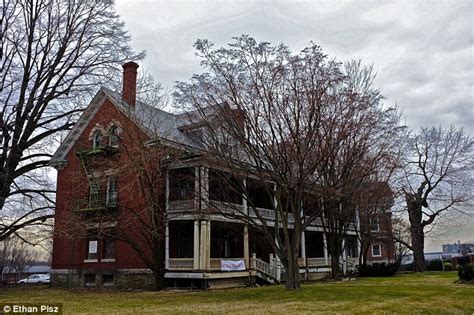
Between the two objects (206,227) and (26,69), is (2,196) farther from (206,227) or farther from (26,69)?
(206,227)

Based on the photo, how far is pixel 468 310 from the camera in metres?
13.0

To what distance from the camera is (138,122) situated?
24.1 metres

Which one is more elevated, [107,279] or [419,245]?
[419,245]

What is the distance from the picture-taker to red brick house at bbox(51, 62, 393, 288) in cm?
2359

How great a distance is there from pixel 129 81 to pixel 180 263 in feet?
38.9

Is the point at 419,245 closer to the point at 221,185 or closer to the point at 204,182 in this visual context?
the point at 221,185

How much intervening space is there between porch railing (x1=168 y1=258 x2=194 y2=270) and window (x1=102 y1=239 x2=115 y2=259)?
4360mm

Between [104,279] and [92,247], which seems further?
[92,247]

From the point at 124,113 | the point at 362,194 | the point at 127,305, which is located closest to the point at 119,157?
the point at 124,113

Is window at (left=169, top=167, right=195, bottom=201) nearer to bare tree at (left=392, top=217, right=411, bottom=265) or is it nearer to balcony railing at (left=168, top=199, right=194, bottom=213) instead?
balcony railing at (left=168, top=199, right=194, bottom=213)

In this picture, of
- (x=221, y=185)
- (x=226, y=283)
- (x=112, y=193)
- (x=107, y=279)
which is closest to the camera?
(x=221, y=185)

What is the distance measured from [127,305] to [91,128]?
1698cm

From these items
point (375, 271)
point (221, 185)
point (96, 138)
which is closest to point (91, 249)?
point (96, 138)

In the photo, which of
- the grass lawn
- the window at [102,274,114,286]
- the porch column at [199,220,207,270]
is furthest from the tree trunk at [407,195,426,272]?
the window at [102,274,114,286]
